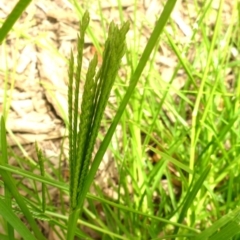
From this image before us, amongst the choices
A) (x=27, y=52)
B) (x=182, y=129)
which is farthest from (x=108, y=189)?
(x=27, y=52)

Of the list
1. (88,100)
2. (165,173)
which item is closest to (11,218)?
(88,100)

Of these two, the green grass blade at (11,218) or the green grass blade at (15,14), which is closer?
the green grass blade at (15,14)

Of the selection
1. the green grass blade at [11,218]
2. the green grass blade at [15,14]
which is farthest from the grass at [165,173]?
the green grass blade at [15,14]

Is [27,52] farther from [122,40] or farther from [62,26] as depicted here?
[122,40]

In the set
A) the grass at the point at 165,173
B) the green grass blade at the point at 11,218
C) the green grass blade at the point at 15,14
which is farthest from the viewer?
the grass at the point at 165,173

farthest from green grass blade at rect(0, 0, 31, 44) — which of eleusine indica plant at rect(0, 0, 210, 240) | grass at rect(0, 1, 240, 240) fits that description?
grass at rect(0, 1, 240, 240)

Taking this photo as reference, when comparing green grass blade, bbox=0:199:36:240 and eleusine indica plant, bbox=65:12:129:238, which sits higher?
eleusine indica plant, bbox=65:12:129:238

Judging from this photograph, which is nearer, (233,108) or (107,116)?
(233,108)

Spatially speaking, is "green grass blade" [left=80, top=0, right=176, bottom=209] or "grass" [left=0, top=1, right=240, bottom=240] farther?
"grass" [left=0, top=1, right=240, bottom=240]

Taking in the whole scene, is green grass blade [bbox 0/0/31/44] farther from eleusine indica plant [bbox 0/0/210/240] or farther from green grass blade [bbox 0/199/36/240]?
green grass blade [bbox 0/199/36/240]

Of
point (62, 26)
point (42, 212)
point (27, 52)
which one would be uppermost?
point (62, 26)

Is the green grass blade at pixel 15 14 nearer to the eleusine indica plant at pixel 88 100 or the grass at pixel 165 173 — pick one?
the eleusine indica plant at pixel 88 100
